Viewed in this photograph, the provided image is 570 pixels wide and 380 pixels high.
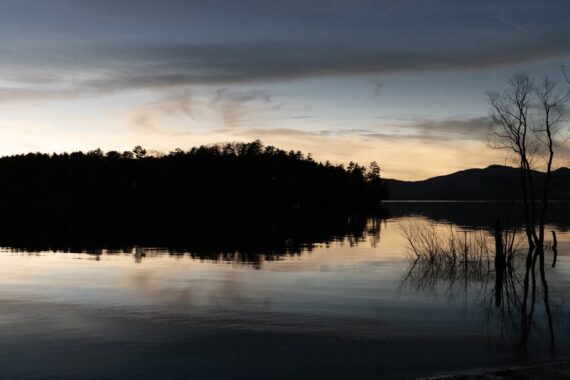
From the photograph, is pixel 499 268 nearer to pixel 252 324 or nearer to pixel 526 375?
pixel 252 324

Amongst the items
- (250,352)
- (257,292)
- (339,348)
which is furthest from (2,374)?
(257,292)

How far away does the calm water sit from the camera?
1527 cm

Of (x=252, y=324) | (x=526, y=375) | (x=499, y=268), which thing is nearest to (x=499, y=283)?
(x=499, y=268)

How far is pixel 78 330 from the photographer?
749 inches

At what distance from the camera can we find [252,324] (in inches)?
800

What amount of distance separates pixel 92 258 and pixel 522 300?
97.6 ft

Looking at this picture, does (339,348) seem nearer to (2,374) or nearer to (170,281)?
(2,374)

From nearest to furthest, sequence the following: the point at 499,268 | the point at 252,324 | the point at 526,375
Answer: the point at 526,375, the point at 252,324, the point at 499,268

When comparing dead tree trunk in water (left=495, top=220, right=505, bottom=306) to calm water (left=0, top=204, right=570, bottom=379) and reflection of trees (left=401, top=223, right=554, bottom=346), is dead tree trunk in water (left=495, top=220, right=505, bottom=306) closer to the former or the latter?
reflection of trees (left=401, top=223, right=554, bottom=346)

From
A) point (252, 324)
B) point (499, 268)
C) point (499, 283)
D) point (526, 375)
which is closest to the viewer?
point (526, 375)

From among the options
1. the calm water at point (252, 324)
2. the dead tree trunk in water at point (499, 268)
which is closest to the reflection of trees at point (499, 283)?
the dead tree trunk in water at point (499, 268)

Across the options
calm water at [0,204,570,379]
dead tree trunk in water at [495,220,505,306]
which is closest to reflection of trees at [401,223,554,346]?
dead tree trunk in water at [495,220,505,306]

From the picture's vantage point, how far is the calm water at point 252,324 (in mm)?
15273

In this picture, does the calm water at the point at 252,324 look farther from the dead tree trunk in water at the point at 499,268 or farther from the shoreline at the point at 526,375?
the shoreline at the point at 526,375
